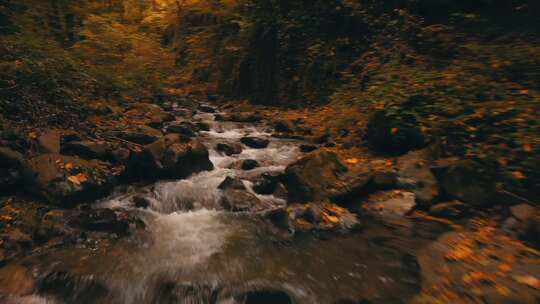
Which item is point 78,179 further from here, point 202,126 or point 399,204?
point 202,126

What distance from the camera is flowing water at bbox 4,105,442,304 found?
3.66 meters

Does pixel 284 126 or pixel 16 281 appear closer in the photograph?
pixel 16 281

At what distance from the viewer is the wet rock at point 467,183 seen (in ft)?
15.6

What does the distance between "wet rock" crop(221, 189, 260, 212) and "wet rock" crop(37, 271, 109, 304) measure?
2.39m

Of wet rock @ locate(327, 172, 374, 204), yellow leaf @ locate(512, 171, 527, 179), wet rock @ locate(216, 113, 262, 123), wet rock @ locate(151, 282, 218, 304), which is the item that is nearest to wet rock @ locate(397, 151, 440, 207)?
wet rock @ locate(327, 172, 374, 204)

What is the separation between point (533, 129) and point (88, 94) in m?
9.48

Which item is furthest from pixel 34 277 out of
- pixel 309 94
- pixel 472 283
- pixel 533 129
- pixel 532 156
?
pixel 309 94

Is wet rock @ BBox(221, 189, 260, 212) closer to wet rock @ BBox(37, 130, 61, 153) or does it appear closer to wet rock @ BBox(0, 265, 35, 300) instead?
wet rock @ BBox(0, 265, 35, 300)

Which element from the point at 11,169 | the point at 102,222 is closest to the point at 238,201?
the point at 102,222

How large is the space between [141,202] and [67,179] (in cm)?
115

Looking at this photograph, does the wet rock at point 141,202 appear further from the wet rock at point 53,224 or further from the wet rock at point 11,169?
the wet rock at point 11,169

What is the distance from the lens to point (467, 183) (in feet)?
16.3

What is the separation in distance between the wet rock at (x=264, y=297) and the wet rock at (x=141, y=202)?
2881 millimetres

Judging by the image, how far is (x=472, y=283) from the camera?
321 cm
